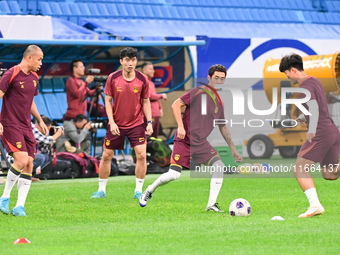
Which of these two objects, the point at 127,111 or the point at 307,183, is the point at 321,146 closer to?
the point at 307,183

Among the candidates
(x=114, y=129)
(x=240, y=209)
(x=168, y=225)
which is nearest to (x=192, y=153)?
(x=240, y=209)

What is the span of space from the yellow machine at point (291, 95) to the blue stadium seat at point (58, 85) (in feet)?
16.5

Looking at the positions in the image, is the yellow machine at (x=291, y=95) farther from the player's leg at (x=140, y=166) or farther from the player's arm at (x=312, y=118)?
the player's arm at (x=312, y=118)

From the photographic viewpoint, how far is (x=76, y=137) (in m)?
16.2

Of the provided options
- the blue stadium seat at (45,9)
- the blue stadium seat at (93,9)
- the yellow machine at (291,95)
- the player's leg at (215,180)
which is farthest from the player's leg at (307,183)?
the blue stadium seat at (93,9)

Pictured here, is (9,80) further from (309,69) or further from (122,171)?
(309,69)

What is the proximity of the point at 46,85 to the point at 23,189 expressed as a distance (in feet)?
31.6

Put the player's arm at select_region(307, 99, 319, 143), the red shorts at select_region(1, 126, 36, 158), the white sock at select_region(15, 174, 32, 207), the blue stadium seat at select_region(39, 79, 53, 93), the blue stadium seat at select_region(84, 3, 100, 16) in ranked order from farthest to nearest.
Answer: the blue stadium seat at select_region(84, 3, 100, 16) < the blue stadium seat at select_region(39, 79, 53, 93) < the white sock at select_region(15, 174, 32, 207) < the red shorts at select_region(1, 126, 36, 158) < the player's arm at select_region(307, 99, 319, 143)

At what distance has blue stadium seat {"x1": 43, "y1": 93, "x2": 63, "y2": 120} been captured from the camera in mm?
18469

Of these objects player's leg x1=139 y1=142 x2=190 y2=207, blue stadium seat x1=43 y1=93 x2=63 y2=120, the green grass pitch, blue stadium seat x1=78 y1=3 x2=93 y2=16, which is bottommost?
the green grass pitch

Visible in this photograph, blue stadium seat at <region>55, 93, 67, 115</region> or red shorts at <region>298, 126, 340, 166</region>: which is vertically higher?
blue stadium seat at <region>55, 93, 67, 115</region>

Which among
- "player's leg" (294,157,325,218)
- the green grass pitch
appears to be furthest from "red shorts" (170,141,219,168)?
"player's leg" (294,157,325,218)

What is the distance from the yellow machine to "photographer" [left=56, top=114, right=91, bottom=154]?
5355mm

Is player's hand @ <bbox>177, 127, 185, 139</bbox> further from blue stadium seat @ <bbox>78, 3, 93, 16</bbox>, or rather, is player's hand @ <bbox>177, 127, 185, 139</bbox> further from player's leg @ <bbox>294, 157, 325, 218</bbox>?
blue stadium seat @ <bbox>78, 3, 93, 16</bbox>
